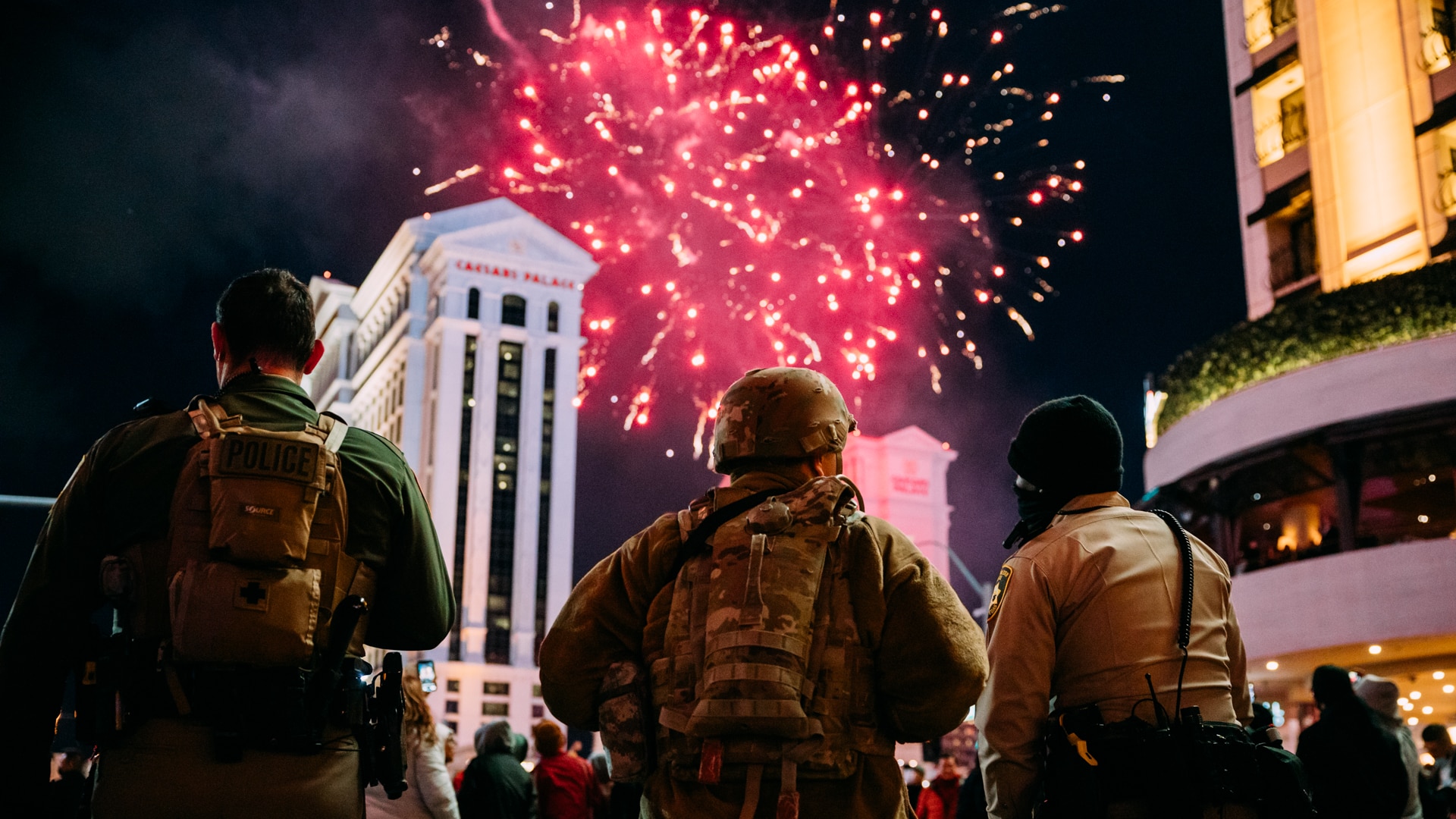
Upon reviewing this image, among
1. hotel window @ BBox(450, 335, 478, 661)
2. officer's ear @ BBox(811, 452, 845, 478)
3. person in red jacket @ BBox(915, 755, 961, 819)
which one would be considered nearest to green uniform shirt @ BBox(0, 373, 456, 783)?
officer's ear @ BBox(811, 452, 845, 478)

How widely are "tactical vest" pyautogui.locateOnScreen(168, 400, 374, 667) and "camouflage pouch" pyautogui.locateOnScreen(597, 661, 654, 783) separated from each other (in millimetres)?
682

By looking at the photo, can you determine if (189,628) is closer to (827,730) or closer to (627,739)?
(627,739)

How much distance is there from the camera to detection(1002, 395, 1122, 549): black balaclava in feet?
12.4

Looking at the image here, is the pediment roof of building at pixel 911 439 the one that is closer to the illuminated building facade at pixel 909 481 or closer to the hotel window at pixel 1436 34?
the illuminated building facade at pixel 909 481

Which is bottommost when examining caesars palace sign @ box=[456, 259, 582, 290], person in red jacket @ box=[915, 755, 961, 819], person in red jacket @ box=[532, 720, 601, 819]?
person in red jacket @ box=[915, 755, 961, 819]

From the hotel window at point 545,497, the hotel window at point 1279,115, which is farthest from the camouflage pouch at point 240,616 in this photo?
the hotel window at point 545,497

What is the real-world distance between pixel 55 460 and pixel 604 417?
138 ft

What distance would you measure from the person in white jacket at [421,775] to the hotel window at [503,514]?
78723mm

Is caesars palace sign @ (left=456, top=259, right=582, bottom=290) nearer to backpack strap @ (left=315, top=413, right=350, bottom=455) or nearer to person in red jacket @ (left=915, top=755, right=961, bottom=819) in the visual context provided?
person in red jacket @ (left=915, top=755, right=961, bottom=819)

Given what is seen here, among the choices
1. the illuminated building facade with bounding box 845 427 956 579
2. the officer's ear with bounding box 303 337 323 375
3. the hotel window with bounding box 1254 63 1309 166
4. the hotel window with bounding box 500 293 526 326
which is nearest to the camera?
the officer's ear with bounding box 303 337 323 375

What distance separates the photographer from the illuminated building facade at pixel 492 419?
82.2m

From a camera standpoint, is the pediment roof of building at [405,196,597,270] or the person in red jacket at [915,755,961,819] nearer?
the person in red jacket at [915,755,961,819]

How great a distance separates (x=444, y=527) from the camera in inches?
3187

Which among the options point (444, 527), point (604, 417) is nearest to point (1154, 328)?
point (444, 527)
